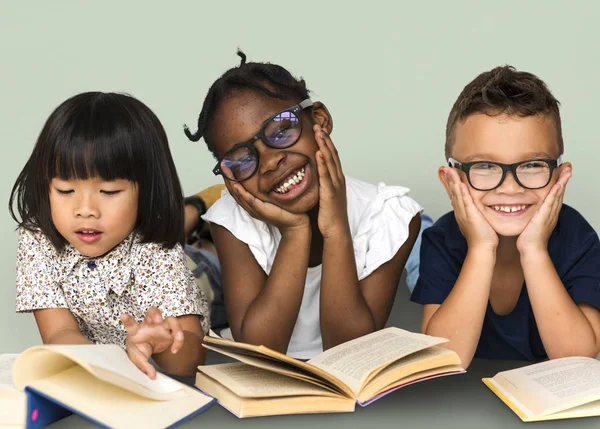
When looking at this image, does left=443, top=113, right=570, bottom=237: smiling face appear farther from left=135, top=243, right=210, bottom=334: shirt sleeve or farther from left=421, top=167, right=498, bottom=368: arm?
left=135, top=243, right=210, bottom=334: shirt sleeve

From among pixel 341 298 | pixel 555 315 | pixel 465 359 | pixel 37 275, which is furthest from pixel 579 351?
pixel 37 275

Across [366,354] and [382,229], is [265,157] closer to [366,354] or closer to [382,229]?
[382,229]

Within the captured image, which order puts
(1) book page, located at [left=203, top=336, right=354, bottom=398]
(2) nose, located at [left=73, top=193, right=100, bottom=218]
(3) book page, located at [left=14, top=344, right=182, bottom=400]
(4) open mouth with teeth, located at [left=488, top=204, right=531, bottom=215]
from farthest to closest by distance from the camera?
(4) open mouth with teeth, located at [left=488, top=204, right=531, bottom=215]
(2) nose, located at [left=73, top=193, right=100, bottom=218]
(1) book page, located at [left=203, top=336, right=354, bottom=398]
(3) book page, located at [left=14, top=344, right=182, bottom=400]

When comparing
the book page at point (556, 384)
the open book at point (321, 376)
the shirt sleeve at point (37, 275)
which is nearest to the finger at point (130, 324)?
the open book at point (321, 376)

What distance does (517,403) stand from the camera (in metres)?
1.27

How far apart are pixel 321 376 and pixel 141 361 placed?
294 millimetres

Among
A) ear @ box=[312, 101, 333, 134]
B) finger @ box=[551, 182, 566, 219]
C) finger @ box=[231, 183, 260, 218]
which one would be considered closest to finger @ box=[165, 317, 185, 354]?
finger @ box=[231, 183, 260, 218]

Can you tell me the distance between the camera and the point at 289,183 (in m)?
1.76

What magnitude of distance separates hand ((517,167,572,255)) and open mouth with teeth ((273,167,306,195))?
19.0 inches

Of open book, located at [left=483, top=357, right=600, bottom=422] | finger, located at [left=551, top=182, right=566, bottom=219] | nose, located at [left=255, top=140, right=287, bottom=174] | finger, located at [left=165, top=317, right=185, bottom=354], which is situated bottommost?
open book, located at [left=483, top=357, right=600, bottom=422]

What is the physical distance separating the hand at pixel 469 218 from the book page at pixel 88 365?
0.72 metres

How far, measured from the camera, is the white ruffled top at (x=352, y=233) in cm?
186

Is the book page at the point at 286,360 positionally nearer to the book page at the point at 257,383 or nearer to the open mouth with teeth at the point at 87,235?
the book page at the point at 257,383

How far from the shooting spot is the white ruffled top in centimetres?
186
